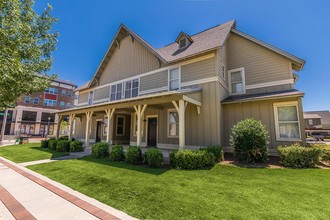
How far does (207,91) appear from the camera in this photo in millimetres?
9922

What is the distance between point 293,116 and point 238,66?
4.91m

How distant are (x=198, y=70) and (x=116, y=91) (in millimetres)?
8587

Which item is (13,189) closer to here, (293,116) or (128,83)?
(128,83)

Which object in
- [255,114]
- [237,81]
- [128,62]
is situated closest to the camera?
[255,114]

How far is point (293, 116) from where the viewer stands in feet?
29.7

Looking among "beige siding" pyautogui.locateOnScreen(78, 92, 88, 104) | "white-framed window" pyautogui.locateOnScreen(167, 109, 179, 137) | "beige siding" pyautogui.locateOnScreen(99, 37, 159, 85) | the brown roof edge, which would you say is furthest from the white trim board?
"beige siding" pyautogui.locateOnScreen(78, 92, 88, 104)

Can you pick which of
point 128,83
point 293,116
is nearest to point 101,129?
point 128,83

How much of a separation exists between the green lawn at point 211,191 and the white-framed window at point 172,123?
477 centimetres

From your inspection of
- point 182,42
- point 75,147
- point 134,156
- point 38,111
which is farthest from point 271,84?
point 38,111

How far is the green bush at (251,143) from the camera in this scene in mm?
7484

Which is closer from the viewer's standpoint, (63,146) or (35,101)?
(63,146)

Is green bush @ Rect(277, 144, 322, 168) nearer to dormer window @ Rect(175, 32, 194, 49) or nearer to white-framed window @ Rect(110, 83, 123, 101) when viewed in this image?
dormer window @ Rect(175, 32, 194, 49)

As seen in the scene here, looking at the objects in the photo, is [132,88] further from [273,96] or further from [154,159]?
[273,96]

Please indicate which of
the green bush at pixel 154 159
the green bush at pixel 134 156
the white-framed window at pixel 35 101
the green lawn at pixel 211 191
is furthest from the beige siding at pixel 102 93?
the white-framed window at pixel 35 101
